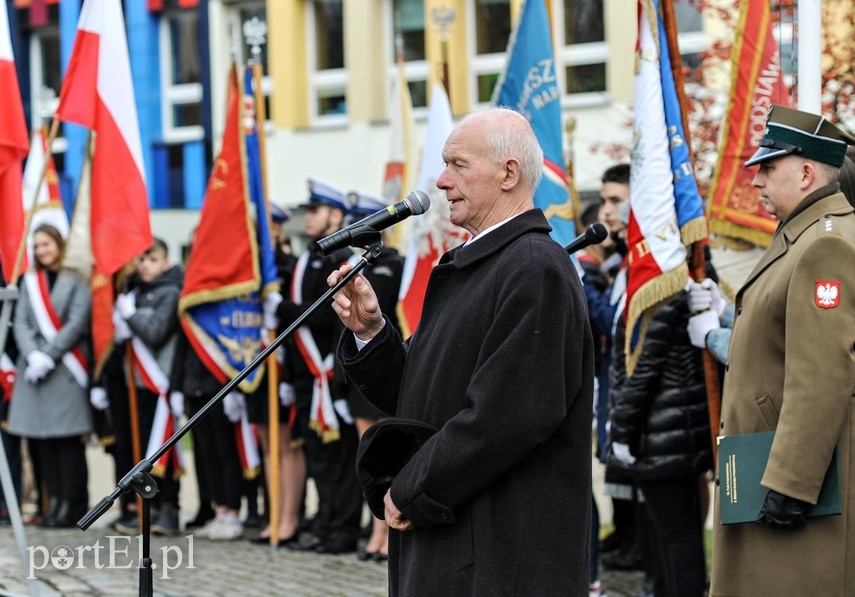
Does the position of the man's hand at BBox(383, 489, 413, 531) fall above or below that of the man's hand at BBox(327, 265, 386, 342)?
below

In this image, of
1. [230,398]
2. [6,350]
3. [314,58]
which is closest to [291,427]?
[230,398]

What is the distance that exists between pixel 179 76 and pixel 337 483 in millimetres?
15290

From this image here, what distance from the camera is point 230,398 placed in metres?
9.29

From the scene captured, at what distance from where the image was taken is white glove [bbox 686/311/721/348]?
19.4ft

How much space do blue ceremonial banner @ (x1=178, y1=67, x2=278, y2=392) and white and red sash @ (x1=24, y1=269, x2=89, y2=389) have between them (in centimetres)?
111

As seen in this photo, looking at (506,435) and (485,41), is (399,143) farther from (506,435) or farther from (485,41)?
(485,41)

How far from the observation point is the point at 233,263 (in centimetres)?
923

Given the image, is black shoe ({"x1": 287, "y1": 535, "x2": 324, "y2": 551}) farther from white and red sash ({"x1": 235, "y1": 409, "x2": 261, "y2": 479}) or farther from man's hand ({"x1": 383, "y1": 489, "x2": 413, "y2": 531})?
man's hand ({"x1": 383, "y1": 489, "x2": 413, "y2": 531})

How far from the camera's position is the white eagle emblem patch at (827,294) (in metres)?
4.13

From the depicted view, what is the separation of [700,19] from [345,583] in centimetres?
1188

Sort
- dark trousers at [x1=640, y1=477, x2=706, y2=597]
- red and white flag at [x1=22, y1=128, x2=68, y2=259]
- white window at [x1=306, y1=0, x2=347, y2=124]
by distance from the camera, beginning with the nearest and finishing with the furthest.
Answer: dark trousers at [x1=640, y1=477, x2=706, y2=597] < red and white flag at [x1=22, y1=128, x2=68, y2=259] < white window at [x1=306, y1=0, x2=347, y2=124]

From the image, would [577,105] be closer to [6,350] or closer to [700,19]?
[700,19]

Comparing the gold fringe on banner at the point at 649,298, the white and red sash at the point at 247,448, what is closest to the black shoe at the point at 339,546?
the white and red sash at the point at 247,448

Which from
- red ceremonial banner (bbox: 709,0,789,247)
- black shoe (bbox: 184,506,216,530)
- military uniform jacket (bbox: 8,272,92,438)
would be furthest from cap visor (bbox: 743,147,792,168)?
military uniform jacket (bbox: 8,272,92,438)
